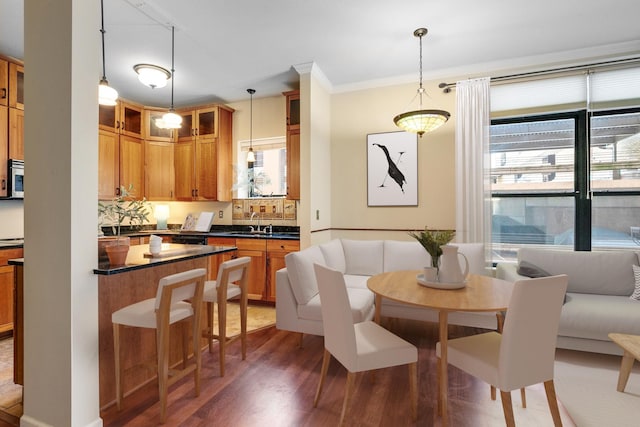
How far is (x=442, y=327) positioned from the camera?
181cm

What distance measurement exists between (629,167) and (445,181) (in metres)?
1.86

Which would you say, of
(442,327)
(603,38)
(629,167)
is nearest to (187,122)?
(442,327)

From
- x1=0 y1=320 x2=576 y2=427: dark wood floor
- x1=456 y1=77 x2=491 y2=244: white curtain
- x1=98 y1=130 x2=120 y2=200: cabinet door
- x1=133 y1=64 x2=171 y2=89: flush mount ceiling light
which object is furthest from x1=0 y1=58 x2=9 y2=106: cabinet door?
x1=456 y1=77 x2=491 y2=244: white curtain

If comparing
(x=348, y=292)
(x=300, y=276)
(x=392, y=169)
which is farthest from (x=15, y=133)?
(x=392, y=169)

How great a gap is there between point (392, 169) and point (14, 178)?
435 cm

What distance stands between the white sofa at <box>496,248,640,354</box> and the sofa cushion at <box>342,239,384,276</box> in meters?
1.29

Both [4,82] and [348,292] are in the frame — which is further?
[4,82]

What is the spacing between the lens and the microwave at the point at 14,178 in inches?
129

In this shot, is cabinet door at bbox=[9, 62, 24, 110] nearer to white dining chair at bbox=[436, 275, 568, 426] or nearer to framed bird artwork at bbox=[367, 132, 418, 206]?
framed bird artwork at bbox=[367, 132, 418, 206]

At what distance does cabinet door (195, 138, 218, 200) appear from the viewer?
4.68m

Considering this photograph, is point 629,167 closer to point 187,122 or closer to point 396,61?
point 396,61

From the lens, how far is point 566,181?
3.58 m

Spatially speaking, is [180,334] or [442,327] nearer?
[442,327]

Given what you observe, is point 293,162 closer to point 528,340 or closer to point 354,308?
point 354,308
